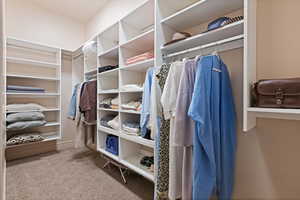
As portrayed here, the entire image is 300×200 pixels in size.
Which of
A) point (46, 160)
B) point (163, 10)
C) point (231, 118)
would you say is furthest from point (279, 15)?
point (46, 160)

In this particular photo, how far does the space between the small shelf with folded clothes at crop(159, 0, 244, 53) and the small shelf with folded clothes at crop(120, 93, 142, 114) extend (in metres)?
0.67

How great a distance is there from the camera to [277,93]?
30.7 inches

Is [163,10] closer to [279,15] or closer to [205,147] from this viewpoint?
[279,15]

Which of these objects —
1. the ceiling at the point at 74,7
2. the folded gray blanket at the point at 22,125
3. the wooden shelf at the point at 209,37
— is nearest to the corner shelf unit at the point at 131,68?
the wooden shelf at the point at 209,37

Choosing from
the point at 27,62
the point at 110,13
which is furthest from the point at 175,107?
the point at 27,62

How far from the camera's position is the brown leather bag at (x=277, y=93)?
0.74 m

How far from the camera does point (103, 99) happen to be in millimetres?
2330

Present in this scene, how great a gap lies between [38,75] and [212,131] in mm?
3362

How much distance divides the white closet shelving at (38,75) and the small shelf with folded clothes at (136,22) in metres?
1.82

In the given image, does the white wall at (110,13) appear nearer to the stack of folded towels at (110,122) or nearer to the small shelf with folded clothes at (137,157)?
the stack of folded towels at (110,122)

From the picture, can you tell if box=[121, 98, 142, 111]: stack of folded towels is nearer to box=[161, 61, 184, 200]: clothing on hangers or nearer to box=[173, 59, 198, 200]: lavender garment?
box=[161, 61, 184, 200]: clothing on hangers

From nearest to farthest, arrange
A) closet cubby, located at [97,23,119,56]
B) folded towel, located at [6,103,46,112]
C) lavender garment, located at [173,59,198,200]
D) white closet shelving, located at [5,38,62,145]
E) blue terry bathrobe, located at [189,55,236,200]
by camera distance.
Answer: blue terry bathrobe, located at [189,55,236,200]
lavender garment, located at [173,59,198,200]
closet cubby, located at [97,23,119,56]
folded towel, located at [6,103,46,112]
white closet shelving, located at [5,38,62,145]

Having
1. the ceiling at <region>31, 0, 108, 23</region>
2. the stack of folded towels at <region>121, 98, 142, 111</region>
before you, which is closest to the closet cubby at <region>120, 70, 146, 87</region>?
the stack of folded towels at <region>121, 98, 142, 111</region>

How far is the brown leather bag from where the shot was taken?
0.74 meters
